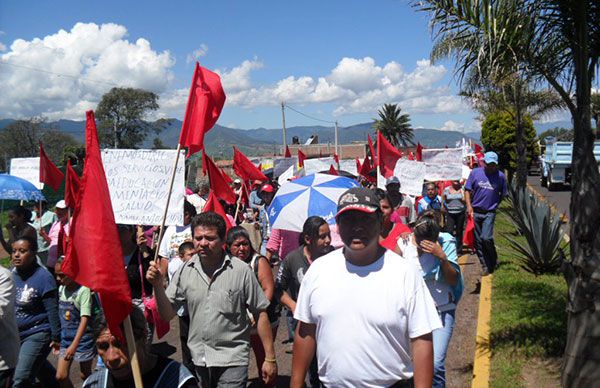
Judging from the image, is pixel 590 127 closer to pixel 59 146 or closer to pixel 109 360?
pixel 109 360

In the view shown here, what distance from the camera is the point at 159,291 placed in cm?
371

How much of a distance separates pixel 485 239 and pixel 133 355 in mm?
6820

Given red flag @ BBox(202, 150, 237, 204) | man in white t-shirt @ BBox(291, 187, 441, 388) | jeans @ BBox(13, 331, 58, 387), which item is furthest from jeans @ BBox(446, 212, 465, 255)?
man in white t-shirt @ BBox(291, 187, 441, 388)

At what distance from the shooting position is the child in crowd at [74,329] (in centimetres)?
478

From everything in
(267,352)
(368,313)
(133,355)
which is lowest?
(267,352)

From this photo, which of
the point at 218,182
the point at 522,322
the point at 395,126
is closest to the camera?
the point at 522,322

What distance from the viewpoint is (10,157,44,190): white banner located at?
1051 cm

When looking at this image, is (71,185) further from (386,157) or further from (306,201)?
(386,157)

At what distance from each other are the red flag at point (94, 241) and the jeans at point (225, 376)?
117 cm

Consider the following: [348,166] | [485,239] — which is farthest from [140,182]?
[348,166]

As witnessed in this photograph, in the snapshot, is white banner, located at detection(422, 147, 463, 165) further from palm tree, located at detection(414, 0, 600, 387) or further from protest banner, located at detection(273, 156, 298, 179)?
palm tree, located at detection(414, 0, 600, 387)

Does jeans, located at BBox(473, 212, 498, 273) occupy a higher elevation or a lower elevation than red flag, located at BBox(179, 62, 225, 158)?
lower

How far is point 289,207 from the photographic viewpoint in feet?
20.6

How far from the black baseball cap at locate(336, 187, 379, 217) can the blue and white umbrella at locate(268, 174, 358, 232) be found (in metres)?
3.21
